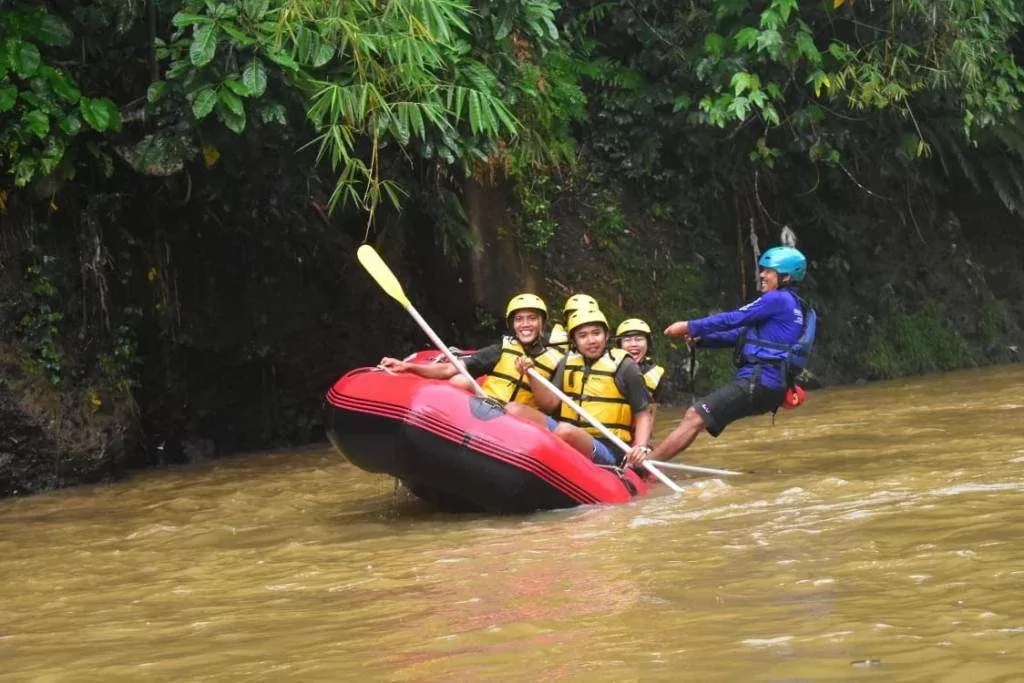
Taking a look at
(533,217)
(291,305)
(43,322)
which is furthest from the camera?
(533,217)

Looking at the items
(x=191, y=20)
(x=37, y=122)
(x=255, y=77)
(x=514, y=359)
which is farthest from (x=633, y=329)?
(x=37, y=122)

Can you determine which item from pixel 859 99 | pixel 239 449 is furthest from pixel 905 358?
pixel 239 449

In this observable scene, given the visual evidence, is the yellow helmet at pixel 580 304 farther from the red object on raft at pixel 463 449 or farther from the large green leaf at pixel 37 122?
the large green leaf at pixel 37 122

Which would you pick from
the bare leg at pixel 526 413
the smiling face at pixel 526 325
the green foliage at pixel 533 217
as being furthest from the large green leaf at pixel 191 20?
the green foliage at pixel 533 217

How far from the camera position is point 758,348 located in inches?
294

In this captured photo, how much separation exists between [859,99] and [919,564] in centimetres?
795

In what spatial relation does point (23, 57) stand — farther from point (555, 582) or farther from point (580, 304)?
point (555, 582)

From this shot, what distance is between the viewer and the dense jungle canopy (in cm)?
758

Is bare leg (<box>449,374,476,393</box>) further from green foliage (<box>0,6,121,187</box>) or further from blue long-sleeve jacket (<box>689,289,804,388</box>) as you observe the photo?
green foliage (<box>0,6,121,187</box>)

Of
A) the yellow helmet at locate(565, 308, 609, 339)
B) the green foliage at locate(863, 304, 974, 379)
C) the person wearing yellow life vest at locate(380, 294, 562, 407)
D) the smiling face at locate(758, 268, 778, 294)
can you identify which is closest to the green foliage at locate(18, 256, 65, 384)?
the person wearing yellow life vest at locate(380, 294, 562, 407)

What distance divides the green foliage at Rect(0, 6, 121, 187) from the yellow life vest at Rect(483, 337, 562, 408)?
8.98ft

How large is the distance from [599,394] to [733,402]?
0.93m

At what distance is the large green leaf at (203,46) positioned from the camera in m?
A: 6.96

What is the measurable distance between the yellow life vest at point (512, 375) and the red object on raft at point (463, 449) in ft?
2.25
